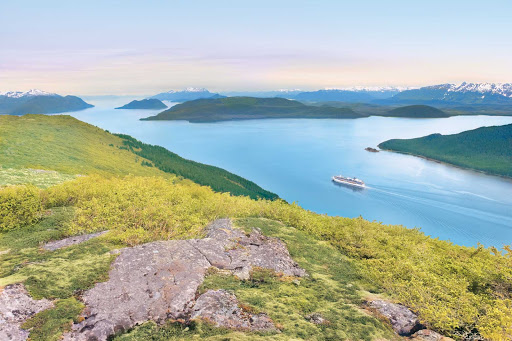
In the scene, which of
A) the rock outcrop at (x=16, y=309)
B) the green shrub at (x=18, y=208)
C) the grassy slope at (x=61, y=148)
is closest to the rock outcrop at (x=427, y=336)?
the rock outcrop at (x=16, y=309)

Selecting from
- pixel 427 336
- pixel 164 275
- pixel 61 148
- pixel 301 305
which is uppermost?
pixel 61 148

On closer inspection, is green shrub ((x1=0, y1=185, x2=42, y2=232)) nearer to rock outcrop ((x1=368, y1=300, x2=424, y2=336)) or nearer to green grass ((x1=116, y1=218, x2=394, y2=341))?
green grass ((x1=116, y1=218, x2=394, y2=341))

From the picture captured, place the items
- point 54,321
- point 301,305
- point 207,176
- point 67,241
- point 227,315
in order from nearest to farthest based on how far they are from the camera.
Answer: point 54,321 → point 227,315 → point 301,305 → point 67,241 → point 207,176

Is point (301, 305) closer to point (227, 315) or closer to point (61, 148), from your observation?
point (227, 315)

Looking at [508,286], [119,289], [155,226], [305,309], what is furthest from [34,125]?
[508,286]

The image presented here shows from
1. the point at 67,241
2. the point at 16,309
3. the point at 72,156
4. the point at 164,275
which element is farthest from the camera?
the point at 72,156

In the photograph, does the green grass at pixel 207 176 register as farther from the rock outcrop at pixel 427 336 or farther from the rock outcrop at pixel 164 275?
the rock outcrop at pixel 427 336

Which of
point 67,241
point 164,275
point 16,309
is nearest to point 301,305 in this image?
point 164,275

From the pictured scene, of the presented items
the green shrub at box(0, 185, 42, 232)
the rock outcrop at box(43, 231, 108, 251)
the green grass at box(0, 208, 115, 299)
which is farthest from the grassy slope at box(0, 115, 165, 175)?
the rock outcrop at box(43, 231, 108, 251)
